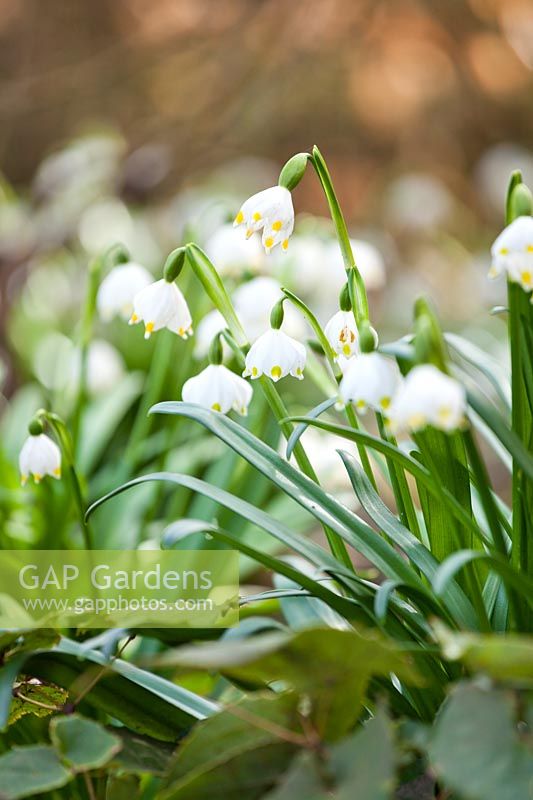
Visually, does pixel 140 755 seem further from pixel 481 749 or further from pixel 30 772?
pixel 481 749

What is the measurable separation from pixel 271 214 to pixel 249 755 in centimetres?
49

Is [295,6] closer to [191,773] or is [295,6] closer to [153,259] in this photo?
[153,259]

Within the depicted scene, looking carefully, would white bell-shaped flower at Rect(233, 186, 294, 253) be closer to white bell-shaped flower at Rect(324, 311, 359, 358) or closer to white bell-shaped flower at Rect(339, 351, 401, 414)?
white bell-shaped flower at Rect(324, 311, 359, 358)

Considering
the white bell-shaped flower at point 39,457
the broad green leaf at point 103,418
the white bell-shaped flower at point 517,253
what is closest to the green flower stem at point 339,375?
the white bell-shaped flower at point 517,253

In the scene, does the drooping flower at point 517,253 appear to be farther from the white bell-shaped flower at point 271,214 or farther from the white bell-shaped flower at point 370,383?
the white bell-shaped flower at point 271,214

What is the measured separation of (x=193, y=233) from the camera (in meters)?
1.56

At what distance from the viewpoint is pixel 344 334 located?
898 mm

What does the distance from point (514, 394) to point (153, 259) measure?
2.24 m

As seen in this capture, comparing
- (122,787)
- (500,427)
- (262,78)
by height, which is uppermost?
(262,78)

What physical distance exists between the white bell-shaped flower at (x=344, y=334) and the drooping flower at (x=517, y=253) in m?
0.20

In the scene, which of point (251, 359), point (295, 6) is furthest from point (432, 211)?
→ point (251, 359)

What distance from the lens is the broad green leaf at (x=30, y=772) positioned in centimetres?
64

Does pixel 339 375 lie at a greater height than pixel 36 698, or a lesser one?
greater

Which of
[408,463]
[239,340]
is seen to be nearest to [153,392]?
[239,340]
